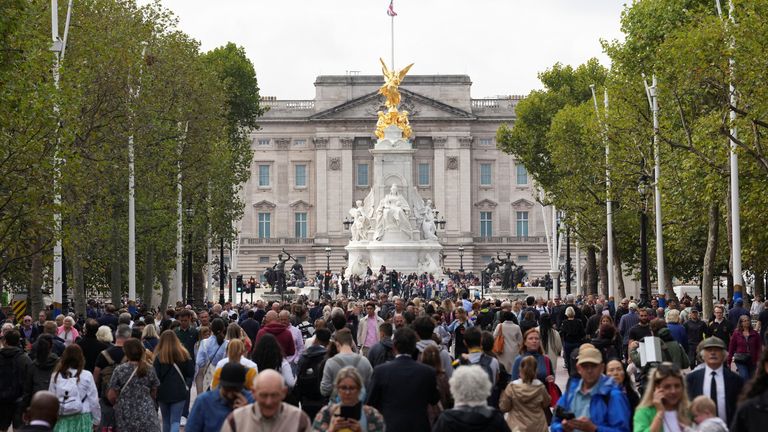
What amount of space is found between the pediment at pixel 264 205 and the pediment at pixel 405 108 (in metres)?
8.57

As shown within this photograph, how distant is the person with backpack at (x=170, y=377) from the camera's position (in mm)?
18250

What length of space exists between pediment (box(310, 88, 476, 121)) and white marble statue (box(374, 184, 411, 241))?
167ft

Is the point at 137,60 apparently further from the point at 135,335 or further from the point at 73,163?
the point at 135,335

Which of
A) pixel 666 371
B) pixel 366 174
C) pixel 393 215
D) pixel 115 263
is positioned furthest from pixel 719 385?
pixel 366 174

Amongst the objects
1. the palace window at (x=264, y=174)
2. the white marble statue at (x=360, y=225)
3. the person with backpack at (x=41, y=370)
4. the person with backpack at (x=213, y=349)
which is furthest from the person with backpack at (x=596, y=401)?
the palace window at (x=264, y=174)

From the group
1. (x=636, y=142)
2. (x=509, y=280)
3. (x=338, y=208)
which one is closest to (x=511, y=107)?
(x=338, y=208)

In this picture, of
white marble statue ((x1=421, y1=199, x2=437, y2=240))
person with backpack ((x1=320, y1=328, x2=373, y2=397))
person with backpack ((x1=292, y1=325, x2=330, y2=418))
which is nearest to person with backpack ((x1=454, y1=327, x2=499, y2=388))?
person with backpack ((x1=320, y1=328, x2=373, y2=397))

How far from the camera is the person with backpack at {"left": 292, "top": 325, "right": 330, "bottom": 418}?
1733cm

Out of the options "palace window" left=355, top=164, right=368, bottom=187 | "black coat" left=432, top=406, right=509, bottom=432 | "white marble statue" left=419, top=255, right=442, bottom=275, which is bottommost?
"black coat" left=432, top=406, right=509, bottom=432

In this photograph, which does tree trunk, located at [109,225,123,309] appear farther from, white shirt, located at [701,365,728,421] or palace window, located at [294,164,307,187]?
palace window, located at [294,164,307,187]

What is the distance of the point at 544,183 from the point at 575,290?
21355 millimetres

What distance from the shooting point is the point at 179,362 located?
18.5 metres

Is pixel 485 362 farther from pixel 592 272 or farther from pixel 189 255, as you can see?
pixel 592 272

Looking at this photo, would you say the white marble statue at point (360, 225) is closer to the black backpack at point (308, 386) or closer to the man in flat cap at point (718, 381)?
the black backpack at point (308, 386)
